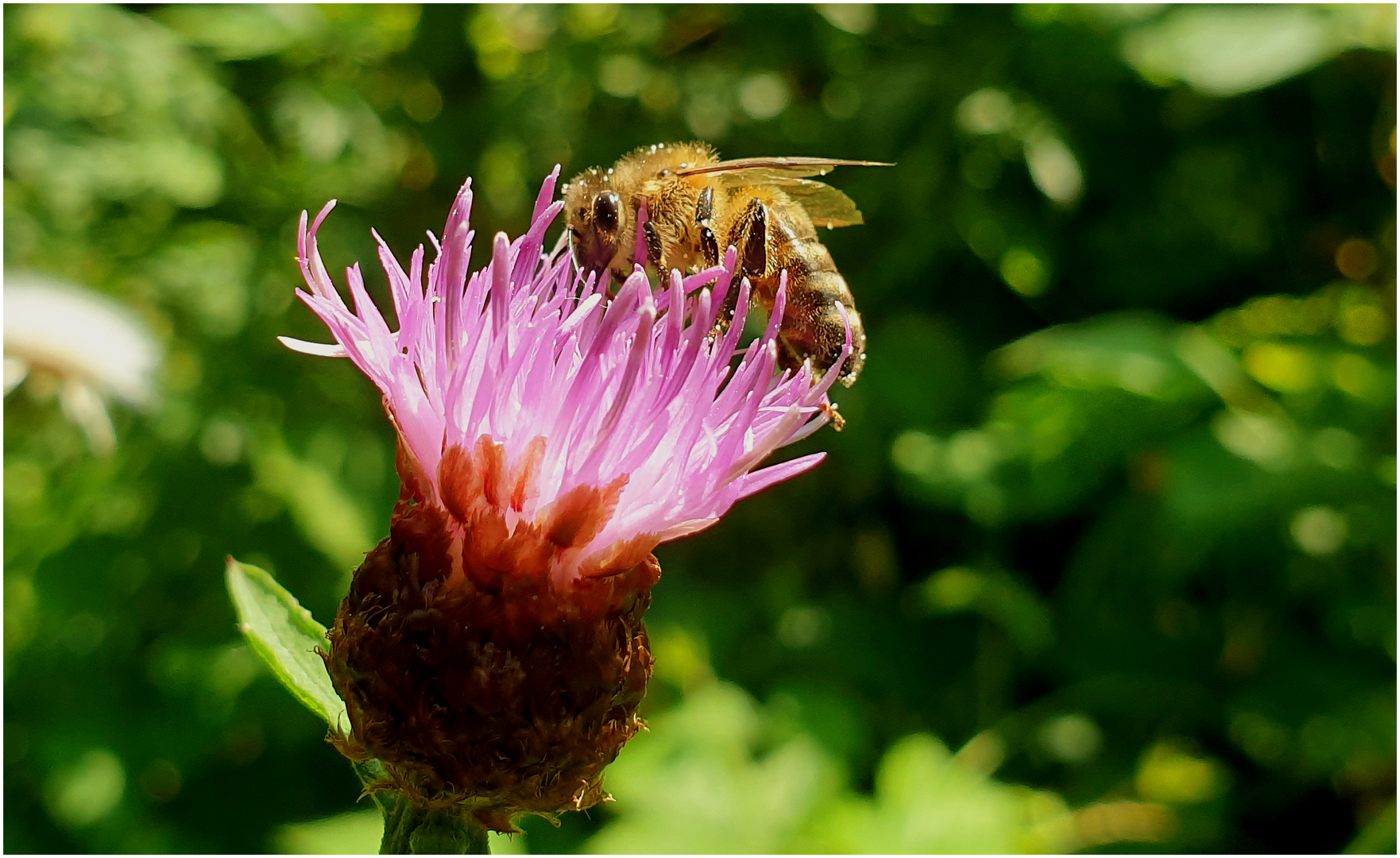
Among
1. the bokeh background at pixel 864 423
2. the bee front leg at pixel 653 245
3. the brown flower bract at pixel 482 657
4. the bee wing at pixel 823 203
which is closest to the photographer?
the brown flower bract at pixel 482 657

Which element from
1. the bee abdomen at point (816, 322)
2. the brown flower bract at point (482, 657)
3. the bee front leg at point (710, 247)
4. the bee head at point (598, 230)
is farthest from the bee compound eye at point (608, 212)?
the brown flower bract at point (482, 657)

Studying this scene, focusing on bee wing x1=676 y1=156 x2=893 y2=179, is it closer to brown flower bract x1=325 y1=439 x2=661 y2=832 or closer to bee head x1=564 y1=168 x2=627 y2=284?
bee head x1=564 y1=168 x2=627 y2=284

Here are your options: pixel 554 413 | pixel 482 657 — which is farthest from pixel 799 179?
pixel 482 657

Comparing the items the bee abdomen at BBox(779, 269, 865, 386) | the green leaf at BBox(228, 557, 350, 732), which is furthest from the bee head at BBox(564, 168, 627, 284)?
the green leaf at BBox(228, 557, 350, 732)

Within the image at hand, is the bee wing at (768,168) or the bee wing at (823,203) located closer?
the bee wing at (768,168)

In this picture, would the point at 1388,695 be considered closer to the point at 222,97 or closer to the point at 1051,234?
the point at 1051,234

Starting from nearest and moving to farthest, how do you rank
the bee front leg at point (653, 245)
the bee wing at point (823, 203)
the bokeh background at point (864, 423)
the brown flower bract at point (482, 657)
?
the brown flower bract at point (482, 657)
the bee front leg at point (653, 245)
the bee wing at point (823, 203)
the bokeh background at point (864, 423)

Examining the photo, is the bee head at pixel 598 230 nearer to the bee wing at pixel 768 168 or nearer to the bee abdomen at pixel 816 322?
the bee wing at pixel 768 168

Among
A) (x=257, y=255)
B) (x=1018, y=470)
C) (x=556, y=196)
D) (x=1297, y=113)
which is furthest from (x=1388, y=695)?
(x=257, y=255)
